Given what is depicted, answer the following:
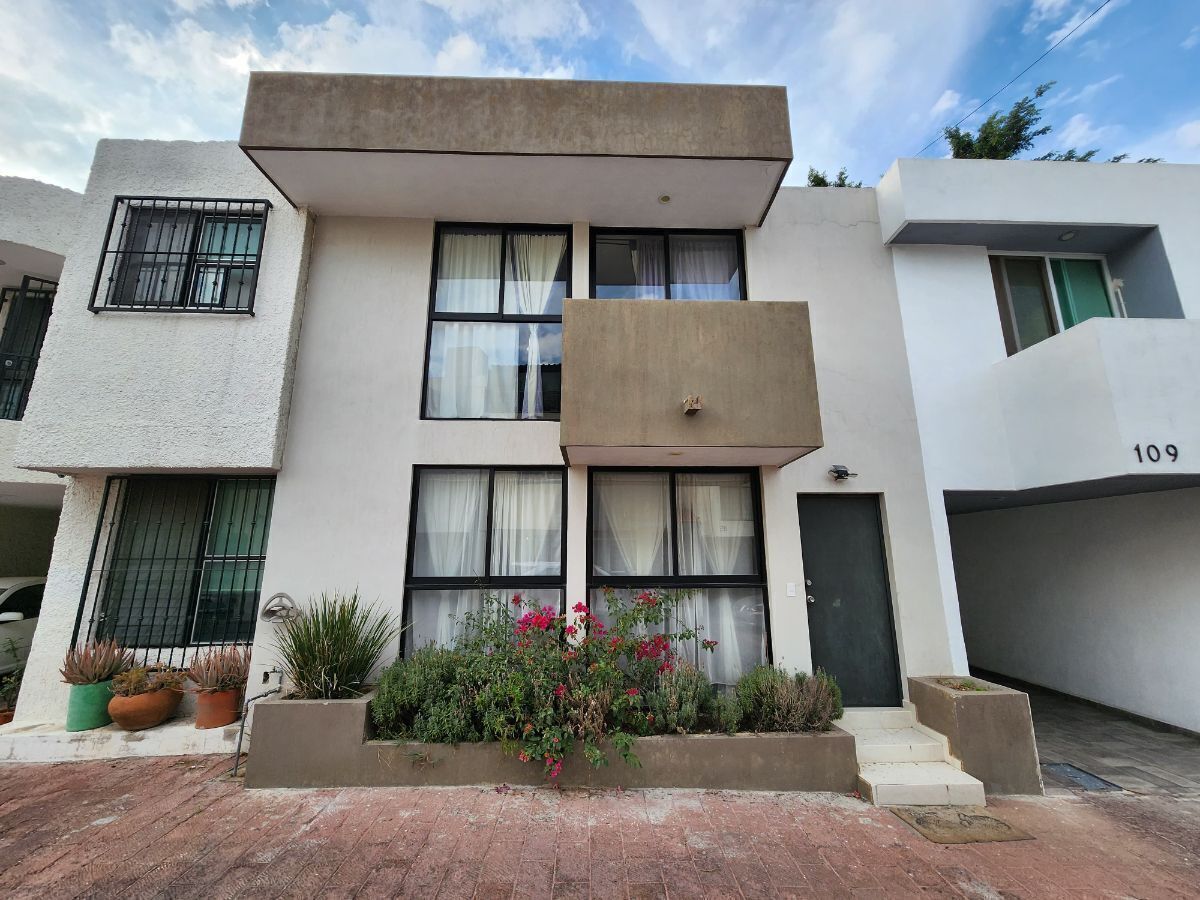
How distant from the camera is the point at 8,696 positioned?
547 centimetres

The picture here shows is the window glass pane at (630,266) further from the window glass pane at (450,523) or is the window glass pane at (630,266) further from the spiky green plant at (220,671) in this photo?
the spiky green plant at (220,671)

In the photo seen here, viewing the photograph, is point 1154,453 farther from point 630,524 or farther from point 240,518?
point 240,518

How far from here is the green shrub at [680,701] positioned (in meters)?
4.34

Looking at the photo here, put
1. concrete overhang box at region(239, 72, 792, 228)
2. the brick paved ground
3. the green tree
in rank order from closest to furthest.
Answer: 1. the brick paved ground
2. concrete overhang box at region(239, 72, 792, 228)
3. the green tree

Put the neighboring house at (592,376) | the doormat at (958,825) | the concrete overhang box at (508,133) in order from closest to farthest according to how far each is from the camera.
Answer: the doormat at (958,825) → the neighboring house at (592,376) → the concrete overhang box at (508,133)

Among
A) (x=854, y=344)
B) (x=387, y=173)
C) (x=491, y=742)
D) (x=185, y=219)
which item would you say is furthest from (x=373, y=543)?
(x=854, y=344)

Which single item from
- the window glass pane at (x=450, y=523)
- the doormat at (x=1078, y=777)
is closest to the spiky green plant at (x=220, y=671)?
the window glass pane at (x=450, y=523)

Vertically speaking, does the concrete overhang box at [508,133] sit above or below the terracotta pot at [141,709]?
above

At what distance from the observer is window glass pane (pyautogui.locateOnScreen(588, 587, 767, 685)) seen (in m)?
5.24

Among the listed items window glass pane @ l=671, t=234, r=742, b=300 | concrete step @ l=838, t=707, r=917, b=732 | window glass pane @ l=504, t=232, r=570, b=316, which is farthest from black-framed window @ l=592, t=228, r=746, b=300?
concrete step @ l=838, t=707, r=917, b=732

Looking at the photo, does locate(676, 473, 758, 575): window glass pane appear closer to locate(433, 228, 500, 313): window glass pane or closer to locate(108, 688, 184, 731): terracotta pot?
locate(433, 228, 500, 313): window glass pane

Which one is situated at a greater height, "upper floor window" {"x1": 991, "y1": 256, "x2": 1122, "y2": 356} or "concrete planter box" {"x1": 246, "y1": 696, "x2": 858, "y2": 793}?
"upper floor window" {"x1": 991, "y1": 256, "x2": 1122, "y2": 356}

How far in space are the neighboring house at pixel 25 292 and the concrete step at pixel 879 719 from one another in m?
9.38

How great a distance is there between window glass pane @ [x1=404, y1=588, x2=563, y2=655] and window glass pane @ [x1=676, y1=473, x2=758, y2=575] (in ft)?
5.20
